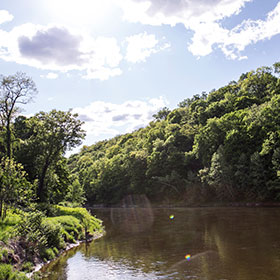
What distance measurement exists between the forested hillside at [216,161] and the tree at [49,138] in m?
38.3

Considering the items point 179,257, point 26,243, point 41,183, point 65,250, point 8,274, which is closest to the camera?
point 8,274

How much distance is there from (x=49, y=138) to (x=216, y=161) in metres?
42.0

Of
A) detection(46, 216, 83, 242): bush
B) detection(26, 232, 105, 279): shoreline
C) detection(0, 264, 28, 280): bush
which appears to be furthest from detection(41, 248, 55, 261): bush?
detection(0, 264, 28, 280): bush

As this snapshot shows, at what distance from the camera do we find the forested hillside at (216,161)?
199 ft

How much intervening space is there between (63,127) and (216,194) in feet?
151

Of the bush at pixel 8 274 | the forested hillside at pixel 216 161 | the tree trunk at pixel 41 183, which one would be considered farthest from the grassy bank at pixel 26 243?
the forested hillside at pixel 216 161

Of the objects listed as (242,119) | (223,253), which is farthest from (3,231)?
(242,119)

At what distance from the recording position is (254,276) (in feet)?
48.1

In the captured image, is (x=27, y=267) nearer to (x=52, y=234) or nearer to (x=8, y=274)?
(x=8, y=274)

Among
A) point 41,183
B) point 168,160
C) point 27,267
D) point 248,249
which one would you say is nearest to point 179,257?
point 248,249

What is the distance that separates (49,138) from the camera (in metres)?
40.5

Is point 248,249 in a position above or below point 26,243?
below

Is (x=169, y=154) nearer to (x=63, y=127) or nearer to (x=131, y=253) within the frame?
(x=63, y=127)

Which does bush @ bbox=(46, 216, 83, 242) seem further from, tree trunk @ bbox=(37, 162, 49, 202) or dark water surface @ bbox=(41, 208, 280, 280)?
tree trunk @ bbox=(37, 162, 49, 202)
